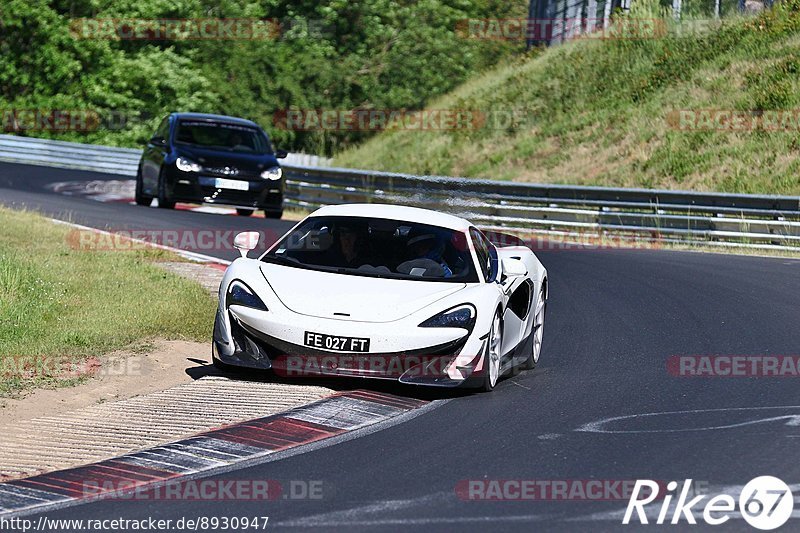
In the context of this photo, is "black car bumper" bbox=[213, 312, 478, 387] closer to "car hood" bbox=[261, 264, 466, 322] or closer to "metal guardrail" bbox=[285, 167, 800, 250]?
"car hood" bbox=[261, 264, 466, 322]

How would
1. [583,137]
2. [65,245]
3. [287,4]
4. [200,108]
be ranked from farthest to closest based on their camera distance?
[287,4], [200,108], [583,137], [65,245]

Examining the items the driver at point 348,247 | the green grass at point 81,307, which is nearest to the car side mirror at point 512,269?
the driver at point 348,247

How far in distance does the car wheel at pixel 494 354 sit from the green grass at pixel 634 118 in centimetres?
2060

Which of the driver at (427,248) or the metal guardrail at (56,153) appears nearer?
the driver at (427,248)

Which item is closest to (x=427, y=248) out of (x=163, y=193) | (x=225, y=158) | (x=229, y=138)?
(x=225, y=158)

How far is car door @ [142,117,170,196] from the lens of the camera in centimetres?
2408

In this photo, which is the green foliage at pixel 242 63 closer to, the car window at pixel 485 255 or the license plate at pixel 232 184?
the license plate at pixel 232 184

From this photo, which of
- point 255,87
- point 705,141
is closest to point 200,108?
point 255,87

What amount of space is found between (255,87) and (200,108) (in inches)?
127

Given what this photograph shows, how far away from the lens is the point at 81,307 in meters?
12.8

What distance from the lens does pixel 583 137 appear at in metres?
36.3

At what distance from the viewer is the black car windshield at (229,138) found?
2431cm

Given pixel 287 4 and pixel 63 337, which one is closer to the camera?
pixel 63 337

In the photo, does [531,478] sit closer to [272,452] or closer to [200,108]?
[272,452]
